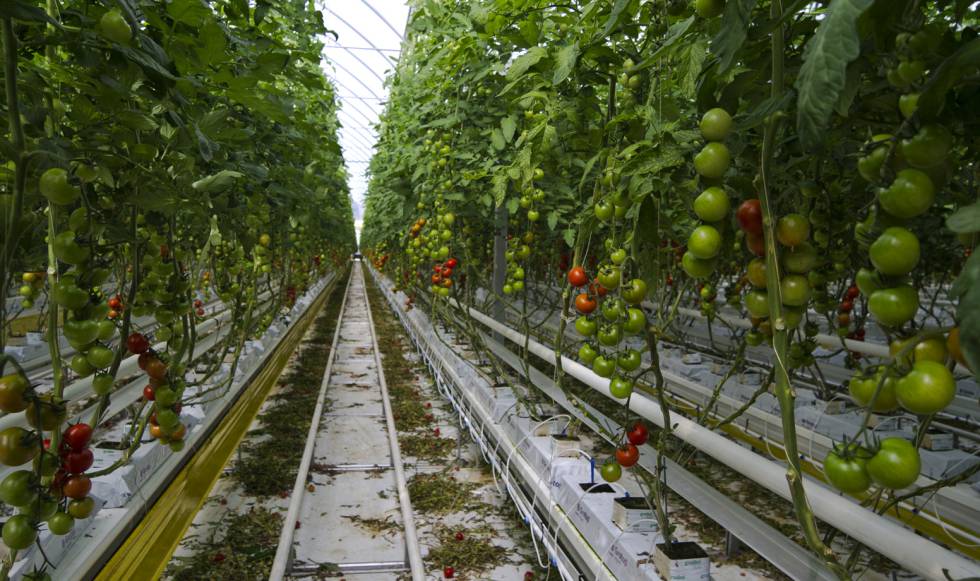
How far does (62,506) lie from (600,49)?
1797mm

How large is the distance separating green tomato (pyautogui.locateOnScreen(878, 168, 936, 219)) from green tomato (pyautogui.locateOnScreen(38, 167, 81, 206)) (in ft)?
4.12

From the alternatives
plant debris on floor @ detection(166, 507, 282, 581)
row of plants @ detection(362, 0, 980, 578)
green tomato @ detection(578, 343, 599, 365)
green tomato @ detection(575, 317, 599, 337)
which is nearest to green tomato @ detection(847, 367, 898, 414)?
row of plants @ detection(362, 0, 980, 578)

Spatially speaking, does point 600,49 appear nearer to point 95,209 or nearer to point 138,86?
point 138,86

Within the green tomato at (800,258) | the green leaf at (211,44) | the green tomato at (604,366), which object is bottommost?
the green tomato at (604,366)

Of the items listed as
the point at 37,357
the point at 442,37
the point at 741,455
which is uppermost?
the point at 442,37

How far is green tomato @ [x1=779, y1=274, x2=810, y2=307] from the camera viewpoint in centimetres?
84

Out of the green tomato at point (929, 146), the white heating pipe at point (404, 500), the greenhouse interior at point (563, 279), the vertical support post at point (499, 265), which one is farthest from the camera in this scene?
the vertical support post at point (499, 265)

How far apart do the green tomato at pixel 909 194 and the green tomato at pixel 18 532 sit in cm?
149

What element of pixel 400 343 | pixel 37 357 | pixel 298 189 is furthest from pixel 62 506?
pixel 400 343

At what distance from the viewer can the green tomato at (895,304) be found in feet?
2.06

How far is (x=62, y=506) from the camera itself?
4.72ft

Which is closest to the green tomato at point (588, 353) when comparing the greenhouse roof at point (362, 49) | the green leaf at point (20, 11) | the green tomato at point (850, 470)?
the green tomato at point (850, 470)

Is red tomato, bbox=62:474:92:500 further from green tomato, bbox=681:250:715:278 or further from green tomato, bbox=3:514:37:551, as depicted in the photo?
green tomato, bbox=681:250:715:278

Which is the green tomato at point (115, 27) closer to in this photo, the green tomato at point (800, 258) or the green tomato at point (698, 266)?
the green tomato at point (698, 266)
